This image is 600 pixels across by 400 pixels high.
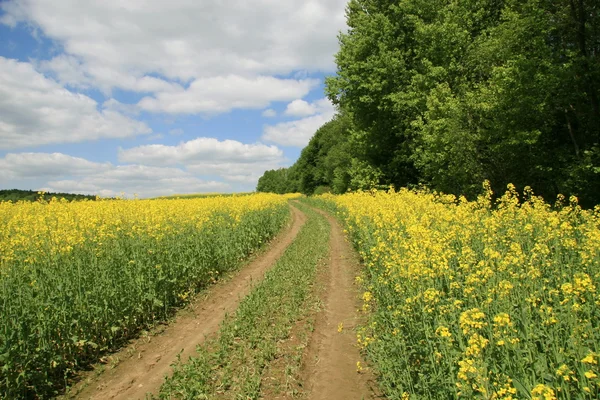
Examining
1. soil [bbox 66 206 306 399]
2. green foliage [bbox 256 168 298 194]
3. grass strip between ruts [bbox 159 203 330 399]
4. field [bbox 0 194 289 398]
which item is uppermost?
green foliage [bbox 256 168 298 194]

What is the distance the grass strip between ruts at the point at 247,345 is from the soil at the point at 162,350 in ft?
1.20

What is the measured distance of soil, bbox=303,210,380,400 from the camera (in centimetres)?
533

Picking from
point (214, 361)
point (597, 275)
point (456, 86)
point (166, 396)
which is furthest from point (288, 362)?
point (456, 86)

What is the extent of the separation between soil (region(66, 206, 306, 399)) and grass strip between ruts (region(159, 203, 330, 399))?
367mm

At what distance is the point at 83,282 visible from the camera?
7273 mm

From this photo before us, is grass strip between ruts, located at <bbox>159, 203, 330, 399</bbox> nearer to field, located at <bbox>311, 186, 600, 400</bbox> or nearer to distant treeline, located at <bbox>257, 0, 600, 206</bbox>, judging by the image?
field, located at <bbox>311, 186, 600, 400</bbox>

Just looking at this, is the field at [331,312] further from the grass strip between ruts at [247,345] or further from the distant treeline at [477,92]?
the distant treeline at [477,92]

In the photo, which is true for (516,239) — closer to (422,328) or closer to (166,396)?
(422,328)

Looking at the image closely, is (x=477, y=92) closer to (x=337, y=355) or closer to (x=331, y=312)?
(x=331, y=312)

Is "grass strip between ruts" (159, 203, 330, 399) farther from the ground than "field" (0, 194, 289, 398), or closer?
closer

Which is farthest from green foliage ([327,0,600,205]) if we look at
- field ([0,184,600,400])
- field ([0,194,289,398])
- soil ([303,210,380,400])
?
field ([0,194,289,398])

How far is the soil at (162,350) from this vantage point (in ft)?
18.7

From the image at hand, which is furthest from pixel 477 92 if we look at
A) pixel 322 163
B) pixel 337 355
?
pixel 322 163

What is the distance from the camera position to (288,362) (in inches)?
241
